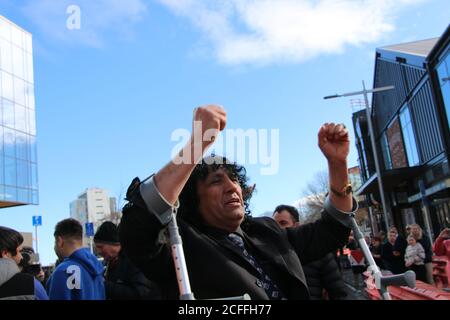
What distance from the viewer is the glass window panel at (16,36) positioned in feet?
129

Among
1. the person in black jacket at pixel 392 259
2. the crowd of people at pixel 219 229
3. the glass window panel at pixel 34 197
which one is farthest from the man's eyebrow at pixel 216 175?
the glass window panel at pixel 34 197

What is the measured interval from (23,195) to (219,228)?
133ft

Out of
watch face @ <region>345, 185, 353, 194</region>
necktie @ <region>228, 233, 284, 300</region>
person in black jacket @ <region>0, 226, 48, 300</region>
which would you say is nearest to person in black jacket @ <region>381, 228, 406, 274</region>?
person in black jacket @ <region>0, 226, 48, 300</region>

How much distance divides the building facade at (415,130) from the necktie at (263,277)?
46.9 ft

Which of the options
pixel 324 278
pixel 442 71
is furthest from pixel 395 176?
pixel 324 278

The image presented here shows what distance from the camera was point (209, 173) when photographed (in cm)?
193

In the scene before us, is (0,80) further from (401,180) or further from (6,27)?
(401,180)

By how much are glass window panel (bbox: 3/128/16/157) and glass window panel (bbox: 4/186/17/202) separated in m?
2.71

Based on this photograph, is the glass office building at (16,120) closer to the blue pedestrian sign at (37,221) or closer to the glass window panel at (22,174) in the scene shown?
the glass window panel at (22,174)

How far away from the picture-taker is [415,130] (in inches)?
901

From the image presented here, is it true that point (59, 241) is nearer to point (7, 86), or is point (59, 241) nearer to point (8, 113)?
point (8, 113)

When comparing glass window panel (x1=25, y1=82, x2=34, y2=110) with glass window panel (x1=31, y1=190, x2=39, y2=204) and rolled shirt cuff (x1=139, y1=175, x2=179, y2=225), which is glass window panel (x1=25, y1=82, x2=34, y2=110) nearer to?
glass window panel (x1=31, y1=190, x2=39, y2=204)

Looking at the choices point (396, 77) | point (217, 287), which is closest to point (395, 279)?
point (217, 287)
